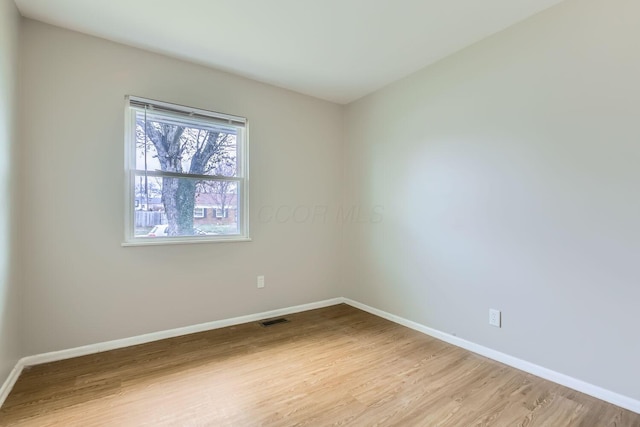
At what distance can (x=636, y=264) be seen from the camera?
5.64 feet

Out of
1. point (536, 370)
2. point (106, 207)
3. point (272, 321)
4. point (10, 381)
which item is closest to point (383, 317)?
point (272, 321)

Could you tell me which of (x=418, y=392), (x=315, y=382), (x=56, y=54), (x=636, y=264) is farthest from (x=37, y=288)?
(x=636, y=264)

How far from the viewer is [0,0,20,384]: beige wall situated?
1820mm

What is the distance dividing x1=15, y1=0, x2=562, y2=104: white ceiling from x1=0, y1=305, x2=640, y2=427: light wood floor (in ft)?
8.24

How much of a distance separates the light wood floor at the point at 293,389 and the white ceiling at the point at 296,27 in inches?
98.9

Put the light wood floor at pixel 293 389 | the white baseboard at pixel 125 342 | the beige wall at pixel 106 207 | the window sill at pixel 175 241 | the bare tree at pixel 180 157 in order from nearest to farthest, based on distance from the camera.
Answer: the light wood floor at pixel 293 389 < the white baseboard at pixel 125 342 < the beige wall at pixel 106 207 < the window sill at pixel 175 241 < the bare tree at pixel 180 157

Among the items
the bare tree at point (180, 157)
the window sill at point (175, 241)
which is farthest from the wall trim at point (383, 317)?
the bare tree at point (180, 157)

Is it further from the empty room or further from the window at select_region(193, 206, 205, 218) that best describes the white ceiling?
the window at select_region(193, 206, 205, 218)

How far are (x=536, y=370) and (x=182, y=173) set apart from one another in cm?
320

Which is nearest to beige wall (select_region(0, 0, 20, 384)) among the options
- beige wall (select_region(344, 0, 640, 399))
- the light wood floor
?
the light wood floor

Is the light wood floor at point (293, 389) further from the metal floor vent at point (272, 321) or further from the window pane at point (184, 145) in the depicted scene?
the window pane at point (184, 145)

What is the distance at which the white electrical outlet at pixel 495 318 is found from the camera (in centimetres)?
231

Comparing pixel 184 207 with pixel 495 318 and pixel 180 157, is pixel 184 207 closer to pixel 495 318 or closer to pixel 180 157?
pixel 180 157

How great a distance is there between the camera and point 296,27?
2271mm
